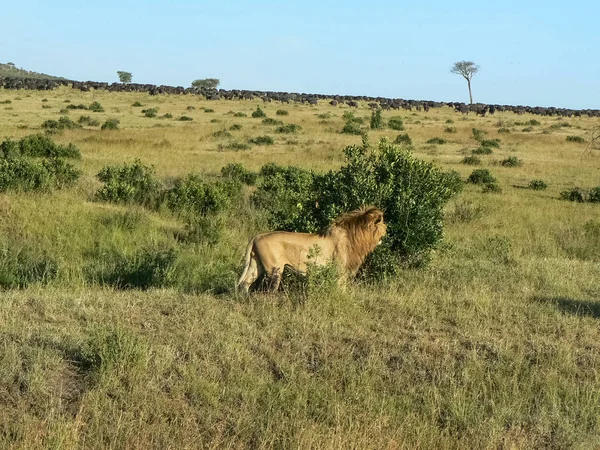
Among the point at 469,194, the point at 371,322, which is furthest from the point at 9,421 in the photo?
the point at 469,194

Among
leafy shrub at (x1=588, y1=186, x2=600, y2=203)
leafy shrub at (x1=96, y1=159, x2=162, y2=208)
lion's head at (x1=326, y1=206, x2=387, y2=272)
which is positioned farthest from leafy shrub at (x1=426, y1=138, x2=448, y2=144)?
lion's head at (x1=326, y1=206, x2=387, y2=272)

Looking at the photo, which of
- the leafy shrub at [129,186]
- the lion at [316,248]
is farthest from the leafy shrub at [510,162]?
the lion at [316,248]

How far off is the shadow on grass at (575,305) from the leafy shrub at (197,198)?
825 centimetres

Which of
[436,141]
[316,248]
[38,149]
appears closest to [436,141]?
[436,141]

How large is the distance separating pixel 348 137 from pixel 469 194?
15.5 m

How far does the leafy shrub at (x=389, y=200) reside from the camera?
27.1ft

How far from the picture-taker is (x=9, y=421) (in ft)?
13.3

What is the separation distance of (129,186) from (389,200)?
808cm

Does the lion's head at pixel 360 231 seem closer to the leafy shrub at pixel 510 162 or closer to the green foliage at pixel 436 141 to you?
the leafy shrub at pixel 510 162

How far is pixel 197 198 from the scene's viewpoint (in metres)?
14.5

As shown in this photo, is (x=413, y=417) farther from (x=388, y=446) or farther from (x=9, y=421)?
(x=9, y=421)

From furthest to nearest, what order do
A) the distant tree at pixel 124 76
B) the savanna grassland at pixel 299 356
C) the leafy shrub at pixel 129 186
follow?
the distant tree at pixel 124 76
the leafy shrub at pixel 129 186
the savanna grassland at pixel 299 356

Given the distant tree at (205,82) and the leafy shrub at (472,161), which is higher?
the distant tree at (205,82)

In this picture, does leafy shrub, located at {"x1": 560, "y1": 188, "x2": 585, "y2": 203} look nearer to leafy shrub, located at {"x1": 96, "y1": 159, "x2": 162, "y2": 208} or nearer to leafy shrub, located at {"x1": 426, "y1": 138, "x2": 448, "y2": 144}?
leafy shrub, located at {"x1": 96, "y1": 159, "x2": 162, "y2": 208}
